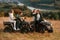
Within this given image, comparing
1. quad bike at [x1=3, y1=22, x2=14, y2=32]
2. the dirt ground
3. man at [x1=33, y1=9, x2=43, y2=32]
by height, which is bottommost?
the dirt ground

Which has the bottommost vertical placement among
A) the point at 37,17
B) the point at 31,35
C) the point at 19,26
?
the point at 31,35

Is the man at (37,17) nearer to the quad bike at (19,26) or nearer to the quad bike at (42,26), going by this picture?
the quad bike at (42,26)

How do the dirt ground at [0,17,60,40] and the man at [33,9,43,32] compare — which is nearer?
the dirt ground at [0,17,60,40]

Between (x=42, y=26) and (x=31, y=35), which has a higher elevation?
(x=42, y=26)

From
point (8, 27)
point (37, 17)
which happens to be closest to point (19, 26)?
point (8, 27)

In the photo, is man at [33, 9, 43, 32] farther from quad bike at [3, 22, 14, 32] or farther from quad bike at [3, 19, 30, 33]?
quad bike at [3, 22, 14, 32]

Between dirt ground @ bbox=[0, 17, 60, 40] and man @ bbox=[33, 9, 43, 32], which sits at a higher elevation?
man @ bbox=[33, 9, 43, 32]

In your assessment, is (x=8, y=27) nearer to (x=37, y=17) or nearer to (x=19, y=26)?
(x=19, y=26)

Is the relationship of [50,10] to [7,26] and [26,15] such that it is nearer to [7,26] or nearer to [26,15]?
[26,15]

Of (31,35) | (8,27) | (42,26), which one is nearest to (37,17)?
(42,26)

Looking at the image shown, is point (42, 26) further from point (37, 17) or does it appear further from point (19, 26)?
point (19, 26)

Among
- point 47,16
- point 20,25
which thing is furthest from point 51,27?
point 20,25

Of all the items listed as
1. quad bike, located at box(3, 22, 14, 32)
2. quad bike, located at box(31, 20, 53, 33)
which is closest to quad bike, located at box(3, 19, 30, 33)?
quad bike, located at box(3, 22, 14, 32)

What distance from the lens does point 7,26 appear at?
3.97m
